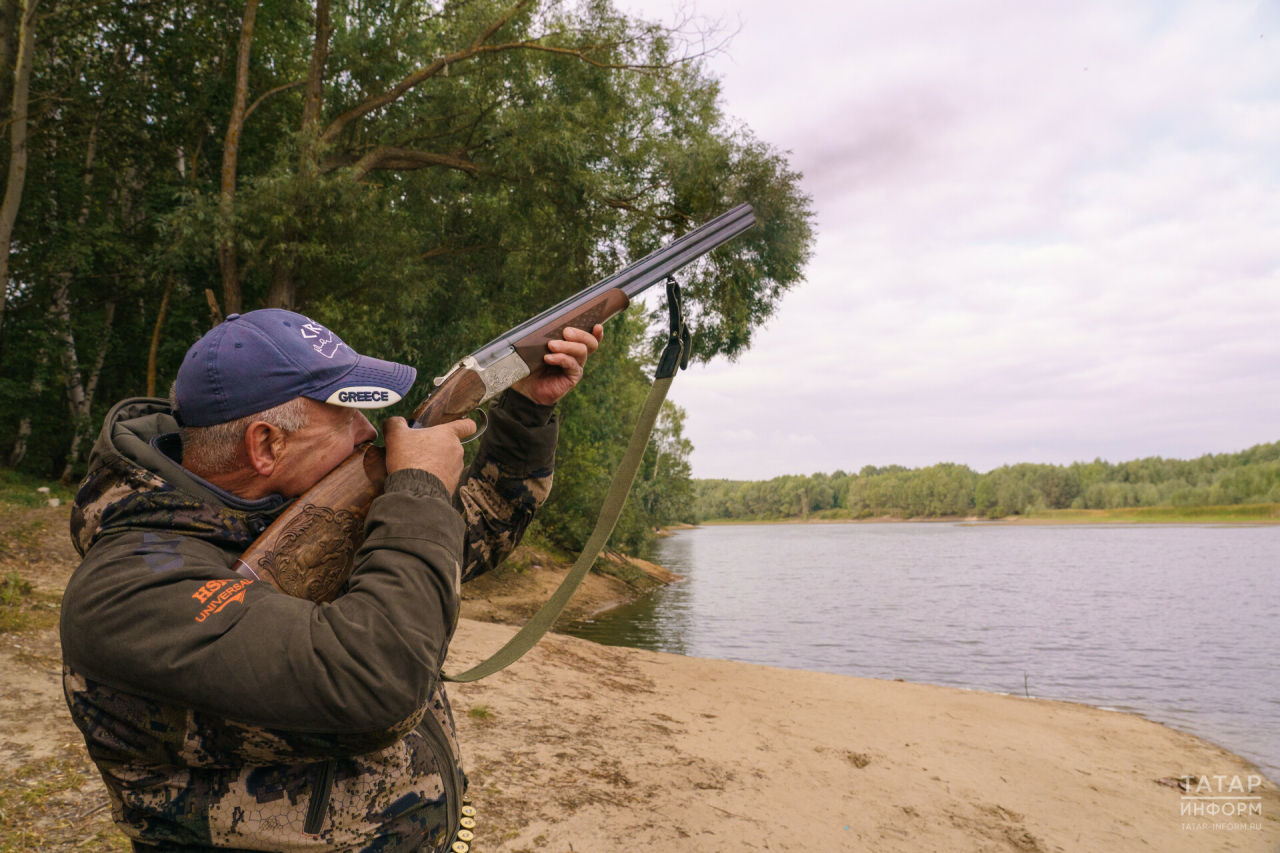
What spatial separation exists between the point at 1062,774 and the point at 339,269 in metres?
13.2

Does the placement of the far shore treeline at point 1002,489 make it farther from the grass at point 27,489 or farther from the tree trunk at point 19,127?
the tree trunk at point 19,127

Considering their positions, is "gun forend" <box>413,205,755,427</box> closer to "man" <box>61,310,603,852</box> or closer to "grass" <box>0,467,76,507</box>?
"man" <box>61,310,603,852</box>

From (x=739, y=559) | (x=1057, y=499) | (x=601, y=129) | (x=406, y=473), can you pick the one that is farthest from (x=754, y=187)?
(x=1057, y=499)

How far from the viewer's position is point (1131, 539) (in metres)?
61.0

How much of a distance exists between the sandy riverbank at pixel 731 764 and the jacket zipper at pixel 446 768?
289 cm

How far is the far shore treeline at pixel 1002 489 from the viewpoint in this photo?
91.0m

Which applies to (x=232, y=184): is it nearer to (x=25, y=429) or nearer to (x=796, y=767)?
(x=25, y=429)

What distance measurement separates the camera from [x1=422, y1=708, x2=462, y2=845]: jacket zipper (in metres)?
1.66

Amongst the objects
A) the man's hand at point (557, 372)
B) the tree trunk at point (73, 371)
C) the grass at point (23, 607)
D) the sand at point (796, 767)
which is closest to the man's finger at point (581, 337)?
the man's hand at point (557, 372)

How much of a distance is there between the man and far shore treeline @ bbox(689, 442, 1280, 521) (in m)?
80.4

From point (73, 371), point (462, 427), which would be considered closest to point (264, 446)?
point (462, 427)

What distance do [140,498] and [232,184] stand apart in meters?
12.6

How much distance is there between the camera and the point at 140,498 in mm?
1392

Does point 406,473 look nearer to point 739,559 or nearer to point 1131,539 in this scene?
point 739,559
